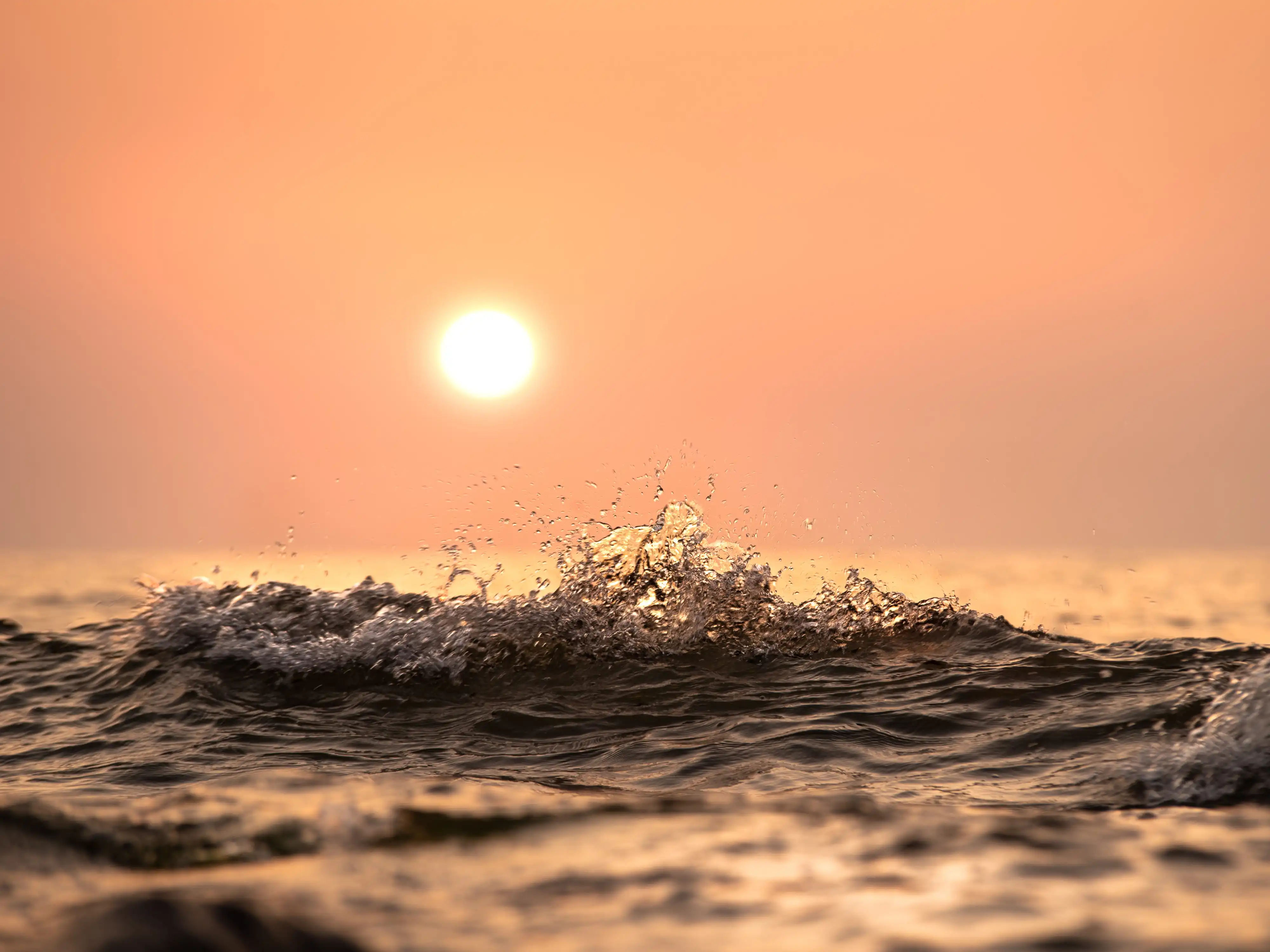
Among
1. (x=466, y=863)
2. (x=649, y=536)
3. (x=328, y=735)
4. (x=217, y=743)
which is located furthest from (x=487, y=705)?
(x=466, y=863)

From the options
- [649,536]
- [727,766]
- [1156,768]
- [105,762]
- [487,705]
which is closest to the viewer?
[1156,768]

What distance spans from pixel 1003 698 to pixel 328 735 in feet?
13.8

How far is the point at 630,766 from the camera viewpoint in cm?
575

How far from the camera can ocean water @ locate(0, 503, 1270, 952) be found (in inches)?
113

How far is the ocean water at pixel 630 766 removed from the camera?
2.88 m

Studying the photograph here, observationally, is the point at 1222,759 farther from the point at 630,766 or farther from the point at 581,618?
the point at 581,618

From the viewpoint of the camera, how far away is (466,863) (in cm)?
344

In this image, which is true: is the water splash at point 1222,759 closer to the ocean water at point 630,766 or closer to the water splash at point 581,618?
the ocean water at point 630,766

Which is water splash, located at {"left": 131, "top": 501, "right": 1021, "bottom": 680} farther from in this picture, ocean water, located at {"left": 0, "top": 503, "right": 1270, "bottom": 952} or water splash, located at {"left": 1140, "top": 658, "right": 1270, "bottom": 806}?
water splash, located at {"left": 1140, "top": 658, "right": 1270, "bottom": 806}

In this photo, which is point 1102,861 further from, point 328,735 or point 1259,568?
point 1259,568

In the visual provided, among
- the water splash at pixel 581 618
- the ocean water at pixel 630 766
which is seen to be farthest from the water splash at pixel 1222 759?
the water splash at pixel 581 618

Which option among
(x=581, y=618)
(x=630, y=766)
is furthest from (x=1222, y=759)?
(x=581, y=618)

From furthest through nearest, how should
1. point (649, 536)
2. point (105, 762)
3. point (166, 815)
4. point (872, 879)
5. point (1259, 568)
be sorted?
1. point (1259, 568)
2. point (649, 536)
3. point (105, 762)
4. point (166, 815)
5. point (872, 879)

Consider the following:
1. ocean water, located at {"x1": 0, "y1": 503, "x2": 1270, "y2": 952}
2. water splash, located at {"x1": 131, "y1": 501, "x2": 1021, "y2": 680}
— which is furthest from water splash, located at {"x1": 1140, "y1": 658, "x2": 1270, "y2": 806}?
water splash, located at {"x1": 131, "y1": 501, "x2": 1021, "y2": 680}
